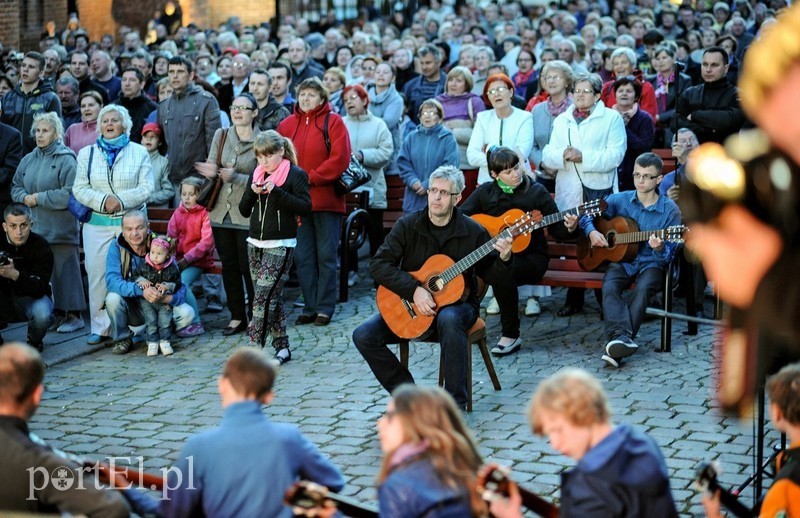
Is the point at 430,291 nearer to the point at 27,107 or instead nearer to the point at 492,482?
the point at 492,482

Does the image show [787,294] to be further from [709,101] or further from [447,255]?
[709,101]

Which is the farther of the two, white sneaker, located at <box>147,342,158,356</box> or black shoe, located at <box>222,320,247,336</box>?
black shoe, located at <box>222,320,247,336</box>

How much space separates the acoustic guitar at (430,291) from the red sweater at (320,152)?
8.20ft

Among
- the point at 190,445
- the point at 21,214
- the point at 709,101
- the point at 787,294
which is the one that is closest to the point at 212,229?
the point at 21,214

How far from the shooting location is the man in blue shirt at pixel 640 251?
8.91 m

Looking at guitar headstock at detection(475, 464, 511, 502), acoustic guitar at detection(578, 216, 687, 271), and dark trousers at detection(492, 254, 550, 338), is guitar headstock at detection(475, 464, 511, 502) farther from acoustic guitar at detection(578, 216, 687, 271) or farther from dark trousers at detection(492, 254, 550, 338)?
acoustic guitar at detection(578, 216, 687, 271)

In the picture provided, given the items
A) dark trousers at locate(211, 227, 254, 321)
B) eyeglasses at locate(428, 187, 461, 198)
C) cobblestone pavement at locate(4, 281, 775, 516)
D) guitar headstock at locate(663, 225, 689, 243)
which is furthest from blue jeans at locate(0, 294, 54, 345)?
guitar headstock at locate(663, 225, 689, 243)

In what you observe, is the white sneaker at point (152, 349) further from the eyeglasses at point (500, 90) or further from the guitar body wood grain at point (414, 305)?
the eyeglasses at point (500, 90)

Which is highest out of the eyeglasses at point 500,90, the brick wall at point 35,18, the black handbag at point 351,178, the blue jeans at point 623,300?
the brick wall at point 35,18

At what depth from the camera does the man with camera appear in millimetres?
9375

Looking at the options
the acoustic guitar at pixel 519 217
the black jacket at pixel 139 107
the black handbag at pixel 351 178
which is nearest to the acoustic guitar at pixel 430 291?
the acoustic guitar at pixel 519 217

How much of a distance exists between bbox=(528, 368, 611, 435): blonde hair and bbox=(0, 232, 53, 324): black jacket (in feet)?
20.9

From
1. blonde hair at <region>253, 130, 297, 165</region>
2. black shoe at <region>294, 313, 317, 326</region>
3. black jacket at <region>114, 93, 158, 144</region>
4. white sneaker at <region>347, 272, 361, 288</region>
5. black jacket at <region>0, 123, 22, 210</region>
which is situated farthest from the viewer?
black jacket at <region>114, 93, 158, 144</region>

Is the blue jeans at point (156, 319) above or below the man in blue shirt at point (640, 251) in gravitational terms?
below
